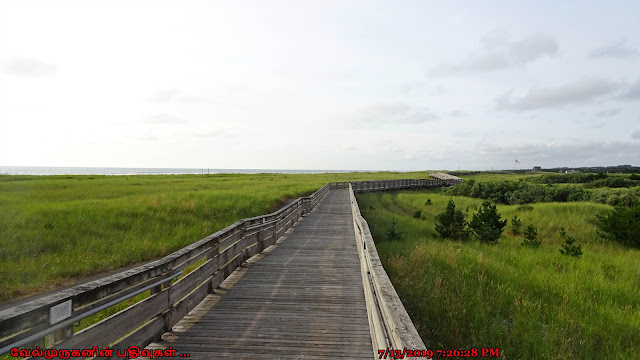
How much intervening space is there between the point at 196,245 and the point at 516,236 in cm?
1952

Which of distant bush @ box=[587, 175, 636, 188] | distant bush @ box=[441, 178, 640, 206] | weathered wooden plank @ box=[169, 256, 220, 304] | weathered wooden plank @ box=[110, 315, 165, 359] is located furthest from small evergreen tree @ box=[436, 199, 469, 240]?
distant bush @ box=[587, 175, 636, 188]

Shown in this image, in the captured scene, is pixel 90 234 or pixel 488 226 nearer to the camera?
pixel 90 234

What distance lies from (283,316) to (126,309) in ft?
8.25

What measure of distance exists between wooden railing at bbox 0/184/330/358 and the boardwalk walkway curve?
0.01m

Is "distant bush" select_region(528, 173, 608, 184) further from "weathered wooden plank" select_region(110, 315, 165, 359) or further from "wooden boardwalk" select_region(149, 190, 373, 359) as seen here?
"weathered wooden plank" select_region(110, 315, 165, 359)

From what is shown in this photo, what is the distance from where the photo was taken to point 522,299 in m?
8.17

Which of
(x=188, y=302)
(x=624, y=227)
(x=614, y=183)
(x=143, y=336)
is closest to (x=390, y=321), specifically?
(x=143, y=336)

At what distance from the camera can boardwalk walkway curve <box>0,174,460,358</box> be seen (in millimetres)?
3152

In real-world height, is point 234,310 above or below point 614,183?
below

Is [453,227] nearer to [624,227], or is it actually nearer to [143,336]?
[624,227]

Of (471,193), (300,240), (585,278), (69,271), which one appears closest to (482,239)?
(585,278)

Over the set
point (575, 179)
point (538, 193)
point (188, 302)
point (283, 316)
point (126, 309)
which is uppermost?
point (575, 179)

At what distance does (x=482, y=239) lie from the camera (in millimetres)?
17062

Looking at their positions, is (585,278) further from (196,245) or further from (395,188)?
(395,188)
